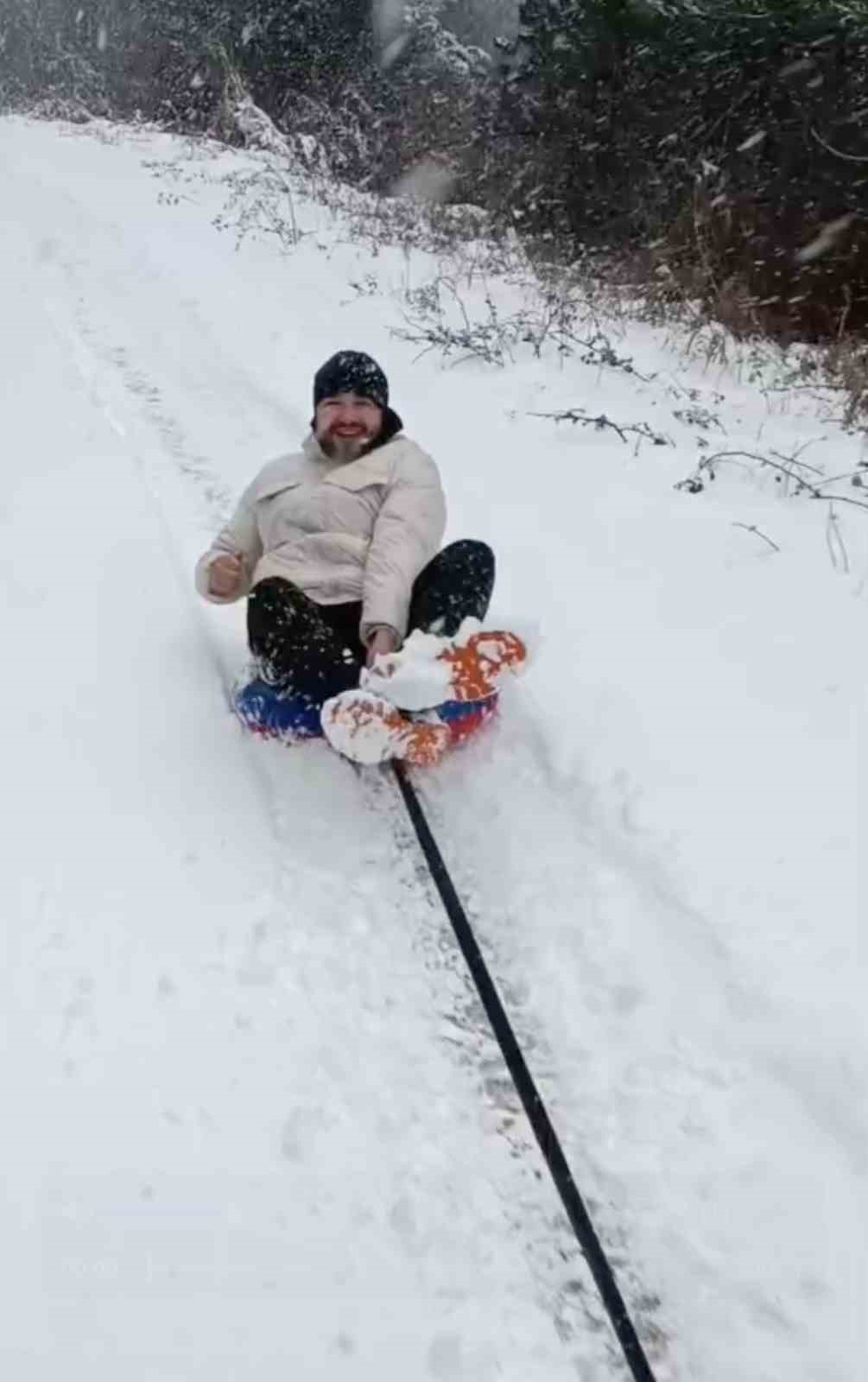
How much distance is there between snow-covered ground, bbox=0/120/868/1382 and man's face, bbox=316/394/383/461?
744 mm

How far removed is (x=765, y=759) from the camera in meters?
3.25

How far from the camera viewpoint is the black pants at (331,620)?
3.13m

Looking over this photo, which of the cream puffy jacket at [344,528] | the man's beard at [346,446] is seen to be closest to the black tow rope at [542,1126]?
the cream puffy jacket at [344,528]

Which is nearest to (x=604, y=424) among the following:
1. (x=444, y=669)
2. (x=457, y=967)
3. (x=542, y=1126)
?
(x=444, y=669)

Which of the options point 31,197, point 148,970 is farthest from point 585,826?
point 31,197

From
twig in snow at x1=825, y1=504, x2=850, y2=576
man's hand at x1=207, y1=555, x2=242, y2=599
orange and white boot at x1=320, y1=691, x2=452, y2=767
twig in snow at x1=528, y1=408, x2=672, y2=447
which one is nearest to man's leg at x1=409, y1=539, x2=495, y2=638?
orange and white boot at x1=320, y1=691, x2=452, y2=767

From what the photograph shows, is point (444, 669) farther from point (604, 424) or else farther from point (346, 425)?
point (604, 424)

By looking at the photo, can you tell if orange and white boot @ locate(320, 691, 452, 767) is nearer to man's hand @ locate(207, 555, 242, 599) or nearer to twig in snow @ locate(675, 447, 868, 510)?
man's hand @ locate(207, 555, 242, 599)

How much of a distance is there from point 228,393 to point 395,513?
326cm

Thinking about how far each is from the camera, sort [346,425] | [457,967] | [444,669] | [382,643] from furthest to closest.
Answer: [346,425], [382,643], [444,669], [457,967]

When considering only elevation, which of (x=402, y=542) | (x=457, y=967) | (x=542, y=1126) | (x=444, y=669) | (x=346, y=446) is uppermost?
(x=346, y=446)

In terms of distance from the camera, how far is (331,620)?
346 centimetres

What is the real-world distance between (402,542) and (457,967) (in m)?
1.32

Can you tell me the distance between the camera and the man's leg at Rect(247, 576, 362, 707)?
3131 millimetres
